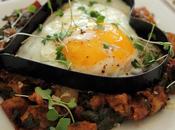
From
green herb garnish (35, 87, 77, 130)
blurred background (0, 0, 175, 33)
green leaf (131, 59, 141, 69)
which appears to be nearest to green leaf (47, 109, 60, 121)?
green herb garnish (35, 87, 77, 130)

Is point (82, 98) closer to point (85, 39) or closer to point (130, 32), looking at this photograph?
point (85, 39)

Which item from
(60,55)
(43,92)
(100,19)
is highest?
(100,19)

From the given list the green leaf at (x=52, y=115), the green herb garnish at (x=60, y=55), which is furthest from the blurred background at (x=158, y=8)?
the green leaf at (x=52, y=115)

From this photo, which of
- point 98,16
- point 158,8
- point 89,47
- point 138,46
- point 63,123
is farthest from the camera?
point 158,8

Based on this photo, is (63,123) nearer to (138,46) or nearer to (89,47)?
(89,47)

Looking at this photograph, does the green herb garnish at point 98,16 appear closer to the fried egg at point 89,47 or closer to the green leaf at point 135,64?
Result: the fried egg at point 89,47

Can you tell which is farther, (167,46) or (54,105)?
(167,46)

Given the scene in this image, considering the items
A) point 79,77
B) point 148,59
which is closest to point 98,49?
point 79,77
